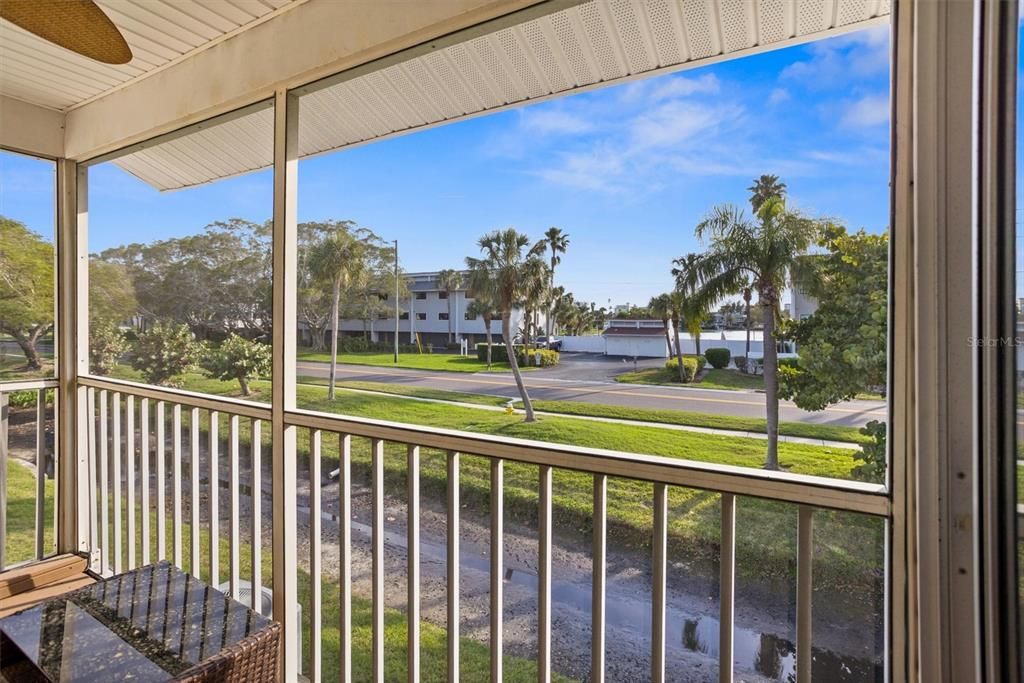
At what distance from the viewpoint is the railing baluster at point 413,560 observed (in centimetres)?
158

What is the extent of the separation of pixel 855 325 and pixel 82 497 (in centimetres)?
384

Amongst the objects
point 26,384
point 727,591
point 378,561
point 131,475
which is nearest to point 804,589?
point 727,591

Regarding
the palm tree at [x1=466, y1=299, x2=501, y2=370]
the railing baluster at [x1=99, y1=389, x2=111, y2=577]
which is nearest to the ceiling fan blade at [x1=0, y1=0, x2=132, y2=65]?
the palm tree at [x1=466, y1=299, x2=501, y2=370]

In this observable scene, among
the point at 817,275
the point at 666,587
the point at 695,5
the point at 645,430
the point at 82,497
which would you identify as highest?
the point at 695,5

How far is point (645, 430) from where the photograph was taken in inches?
55.4

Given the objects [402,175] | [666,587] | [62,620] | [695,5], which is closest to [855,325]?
[666,587]

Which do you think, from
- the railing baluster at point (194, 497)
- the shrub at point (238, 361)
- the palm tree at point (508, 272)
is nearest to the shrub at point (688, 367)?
the palm tree at point (508, 272)

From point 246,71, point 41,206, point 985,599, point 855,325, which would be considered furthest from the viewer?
point 41,206

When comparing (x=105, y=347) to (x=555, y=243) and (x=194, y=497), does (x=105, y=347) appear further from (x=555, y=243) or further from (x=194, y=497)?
(x=555, y=243)

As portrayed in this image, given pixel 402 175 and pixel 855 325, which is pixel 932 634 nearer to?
pixel 855 325

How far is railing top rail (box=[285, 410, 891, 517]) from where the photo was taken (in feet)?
3.28

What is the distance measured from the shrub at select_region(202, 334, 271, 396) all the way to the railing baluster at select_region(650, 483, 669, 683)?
1714mm

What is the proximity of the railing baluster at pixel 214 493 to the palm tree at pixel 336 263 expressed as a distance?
0.72 metres

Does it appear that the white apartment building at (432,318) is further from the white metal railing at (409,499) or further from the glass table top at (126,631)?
the glass table top at (126,631)
